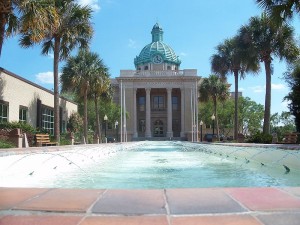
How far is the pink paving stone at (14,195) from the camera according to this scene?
3340 mm

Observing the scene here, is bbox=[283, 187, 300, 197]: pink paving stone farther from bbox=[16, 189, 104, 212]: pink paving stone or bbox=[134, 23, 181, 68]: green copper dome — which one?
bbox=[134, 23, 181, 68]: green copper dome

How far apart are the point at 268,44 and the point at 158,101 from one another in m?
52.7

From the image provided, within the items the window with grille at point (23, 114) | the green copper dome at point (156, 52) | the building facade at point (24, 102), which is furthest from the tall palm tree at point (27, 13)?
the green copper dome at point (156, 52)

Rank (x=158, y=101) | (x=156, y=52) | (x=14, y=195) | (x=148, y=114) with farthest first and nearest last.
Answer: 1. (x=156, y=52)
2. (x=158, y=101)
3. (x=148, y=114)
4. (x=14, y=195)

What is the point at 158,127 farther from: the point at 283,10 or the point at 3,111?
the point at 283,10

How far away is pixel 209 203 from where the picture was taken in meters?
3.31

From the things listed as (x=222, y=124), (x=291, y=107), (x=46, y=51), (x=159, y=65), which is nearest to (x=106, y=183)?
(x=46, y=51)

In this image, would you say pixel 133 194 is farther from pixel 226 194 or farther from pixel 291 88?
pixel 291 88

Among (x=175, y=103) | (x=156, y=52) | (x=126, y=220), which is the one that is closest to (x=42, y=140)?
(x=126, y=220)

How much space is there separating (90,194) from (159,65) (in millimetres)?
83278


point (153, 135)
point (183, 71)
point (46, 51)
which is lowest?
point (153, 135)

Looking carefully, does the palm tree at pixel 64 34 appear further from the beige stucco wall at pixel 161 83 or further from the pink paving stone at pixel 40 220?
the beige stucco wall at pixel 161 83

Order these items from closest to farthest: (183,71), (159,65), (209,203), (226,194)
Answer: (209,203), (226,194), (183,71), (159,65)

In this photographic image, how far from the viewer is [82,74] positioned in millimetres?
38250
